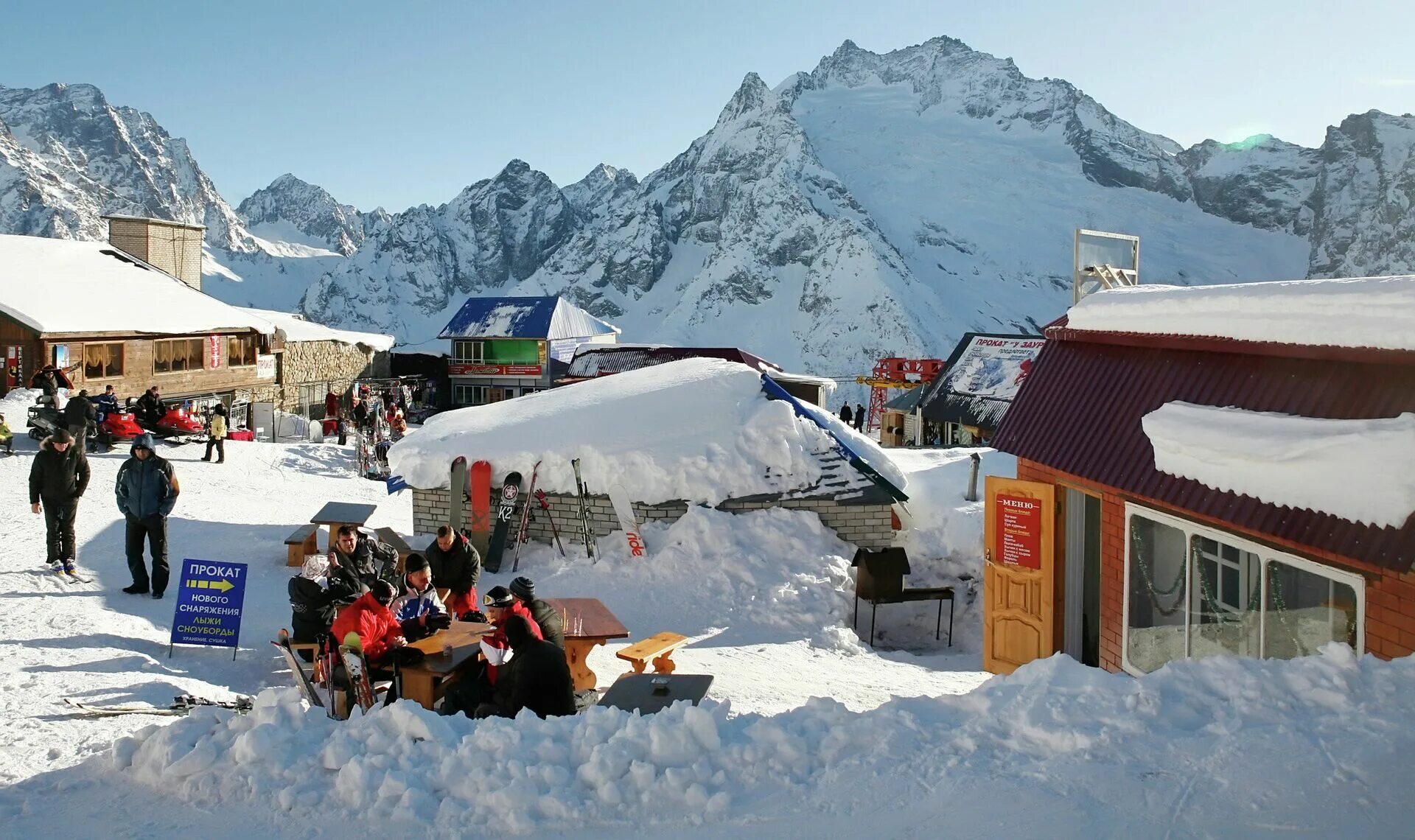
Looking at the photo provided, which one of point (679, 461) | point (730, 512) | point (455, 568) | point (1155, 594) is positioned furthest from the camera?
point (679, 461)

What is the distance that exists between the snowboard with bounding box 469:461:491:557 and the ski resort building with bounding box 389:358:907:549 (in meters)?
0.13

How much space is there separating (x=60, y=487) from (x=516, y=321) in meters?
43.3

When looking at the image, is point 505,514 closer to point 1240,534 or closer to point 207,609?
point 207,609

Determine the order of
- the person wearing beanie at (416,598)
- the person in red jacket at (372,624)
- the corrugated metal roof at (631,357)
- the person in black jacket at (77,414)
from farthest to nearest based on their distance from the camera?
the corrugated metal roof at (631,357) < the person in black jacket at (77,414) < the person wearing beanie at (416,598) < the person in red jacket at (372,624)

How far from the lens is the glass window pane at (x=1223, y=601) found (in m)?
6.20

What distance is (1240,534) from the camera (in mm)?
6133

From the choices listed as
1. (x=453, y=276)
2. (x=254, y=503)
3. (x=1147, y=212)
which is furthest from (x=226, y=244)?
(x=254, y=503)

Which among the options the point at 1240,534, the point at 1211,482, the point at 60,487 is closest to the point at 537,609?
the point at 1211,482

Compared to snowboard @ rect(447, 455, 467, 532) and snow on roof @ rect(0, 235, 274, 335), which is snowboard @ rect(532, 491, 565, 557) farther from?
snow on roof @ rect(0, 235, 274, 335)

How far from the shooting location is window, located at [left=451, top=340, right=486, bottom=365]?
5172 centimetres

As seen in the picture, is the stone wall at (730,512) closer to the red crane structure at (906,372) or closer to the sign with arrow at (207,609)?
the sign with arrow at (207,609)

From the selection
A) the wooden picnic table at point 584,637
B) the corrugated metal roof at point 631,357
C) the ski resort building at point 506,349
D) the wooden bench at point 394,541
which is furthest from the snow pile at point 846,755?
the ski resort building at point 506,349

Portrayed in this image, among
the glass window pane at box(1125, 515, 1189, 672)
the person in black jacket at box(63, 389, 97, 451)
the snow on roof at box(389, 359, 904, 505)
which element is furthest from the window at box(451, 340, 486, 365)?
the glass window pane at box(1125, 515, 1189, 672)

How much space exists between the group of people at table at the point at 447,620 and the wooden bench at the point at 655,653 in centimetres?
103
